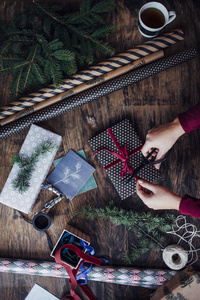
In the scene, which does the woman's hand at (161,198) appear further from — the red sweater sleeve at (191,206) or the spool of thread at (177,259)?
the spool of thread at (177,259)

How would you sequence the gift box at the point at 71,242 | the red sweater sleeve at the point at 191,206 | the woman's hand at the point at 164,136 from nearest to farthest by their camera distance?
the red sweater sleeve at the point at 191,206
the woman's hand at the point at 164,136
the gift box at the point at 71,242

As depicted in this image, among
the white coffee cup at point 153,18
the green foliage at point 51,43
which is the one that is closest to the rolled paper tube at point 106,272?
the green foliage at point 51,43

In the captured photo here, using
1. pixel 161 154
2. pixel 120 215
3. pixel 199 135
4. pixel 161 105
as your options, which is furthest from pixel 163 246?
pixel 161 105

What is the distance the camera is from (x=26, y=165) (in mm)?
1236

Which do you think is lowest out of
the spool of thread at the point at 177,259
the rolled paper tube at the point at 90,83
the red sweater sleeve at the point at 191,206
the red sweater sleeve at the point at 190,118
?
the spool of thread at the point at 177,259

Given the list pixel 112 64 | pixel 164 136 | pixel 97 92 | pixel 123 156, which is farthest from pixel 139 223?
pixel 112 64

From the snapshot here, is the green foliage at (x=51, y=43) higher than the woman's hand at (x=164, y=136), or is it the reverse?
the green foliage at (x=51, y=43)

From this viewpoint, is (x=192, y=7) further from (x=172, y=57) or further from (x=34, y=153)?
(x=34, y=153)

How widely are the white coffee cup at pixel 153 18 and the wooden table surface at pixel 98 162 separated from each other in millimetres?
83

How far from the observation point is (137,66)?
1244 mm

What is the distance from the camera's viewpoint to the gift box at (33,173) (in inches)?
49.1

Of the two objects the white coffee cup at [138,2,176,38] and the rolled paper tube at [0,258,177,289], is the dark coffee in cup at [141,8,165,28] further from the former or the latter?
the rolled paper tube at [0,258,177,289]

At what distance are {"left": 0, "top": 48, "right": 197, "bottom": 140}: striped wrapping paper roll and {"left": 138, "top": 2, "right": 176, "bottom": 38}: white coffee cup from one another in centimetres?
15

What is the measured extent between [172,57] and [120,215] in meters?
0.84
